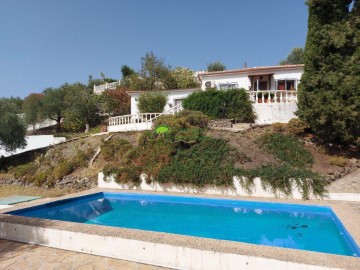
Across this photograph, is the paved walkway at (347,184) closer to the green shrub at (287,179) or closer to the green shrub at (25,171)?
the green shrub at (287,179)

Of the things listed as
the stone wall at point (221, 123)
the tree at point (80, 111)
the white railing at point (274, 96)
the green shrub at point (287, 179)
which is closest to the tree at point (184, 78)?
the tree at point (80, 111)

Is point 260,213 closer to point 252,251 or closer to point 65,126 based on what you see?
point 252,251

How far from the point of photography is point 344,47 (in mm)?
13570

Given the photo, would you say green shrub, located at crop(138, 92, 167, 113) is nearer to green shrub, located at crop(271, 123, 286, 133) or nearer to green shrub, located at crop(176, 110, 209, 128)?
green shrub, located at crop(176, 110, 209, 128)

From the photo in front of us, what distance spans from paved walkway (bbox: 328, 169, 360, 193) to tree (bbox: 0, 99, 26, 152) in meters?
21.8

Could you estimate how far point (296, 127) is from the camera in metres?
15.7

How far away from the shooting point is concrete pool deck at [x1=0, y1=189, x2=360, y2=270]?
467cm

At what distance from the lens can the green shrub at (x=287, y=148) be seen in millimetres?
13086

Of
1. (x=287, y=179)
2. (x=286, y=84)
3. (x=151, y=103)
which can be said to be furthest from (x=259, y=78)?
(x=287, y=179)

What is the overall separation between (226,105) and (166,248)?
1491 centimetres

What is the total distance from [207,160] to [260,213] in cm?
412

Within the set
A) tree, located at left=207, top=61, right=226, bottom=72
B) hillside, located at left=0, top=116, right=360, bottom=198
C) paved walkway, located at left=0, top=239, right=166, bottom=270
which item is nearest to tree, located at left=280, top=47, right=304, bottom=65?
tree, located at left=207, top=61, right=226, bottom=72

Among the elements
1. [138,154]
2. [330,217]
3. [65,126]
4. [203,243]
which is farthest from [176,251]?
[65,126]

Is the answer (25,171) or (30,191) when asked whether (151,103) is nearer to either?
(25,171)
